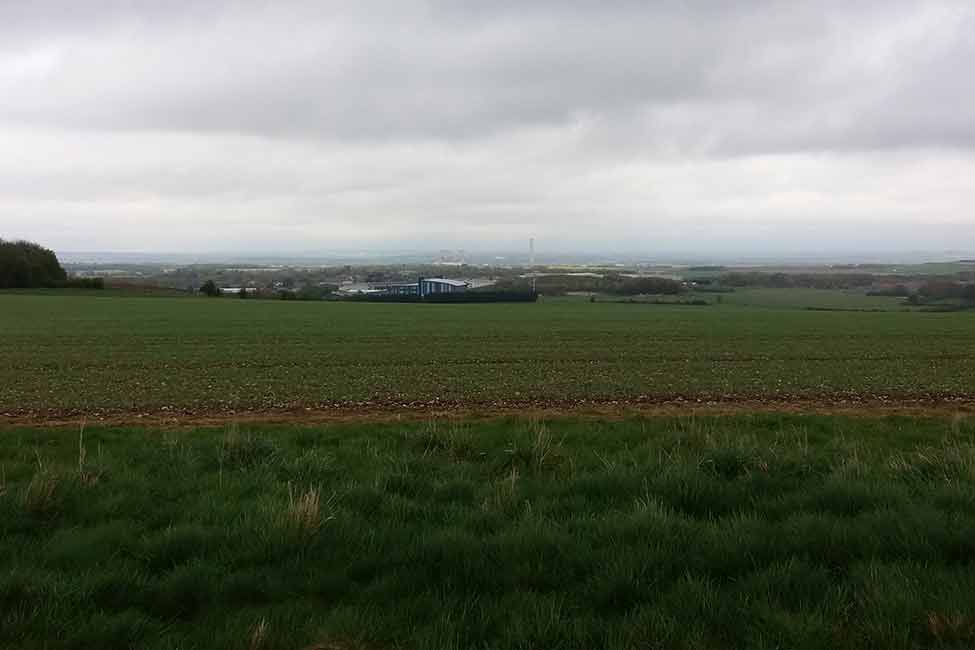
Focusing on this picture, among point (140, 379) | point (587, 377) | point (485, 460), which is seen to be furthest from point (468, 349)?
point (485, 460)

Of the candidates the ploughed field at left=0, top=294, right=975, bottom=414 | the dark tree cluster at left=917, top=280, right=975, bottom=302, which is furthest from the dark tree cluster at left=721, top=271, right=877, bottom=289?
the ploughed field at left=0, top=294, right=975, bottom=414

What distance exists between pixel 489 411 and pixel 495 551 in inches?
379

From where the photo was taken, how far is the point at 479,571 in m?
4.37

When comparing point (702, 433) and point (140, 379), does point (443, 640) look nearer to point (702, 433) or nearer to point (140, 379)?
point (702, 433)

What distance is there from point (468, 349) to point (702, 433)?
66.9ft

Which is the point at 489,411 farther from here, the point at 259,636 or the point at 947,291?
the point at 947,291

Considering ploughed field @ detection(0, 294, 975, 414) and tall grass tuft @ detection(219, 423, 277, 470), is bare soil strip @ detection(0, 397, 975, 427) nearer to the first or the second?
ploughed field @ detection(0, 294, 975, 414)

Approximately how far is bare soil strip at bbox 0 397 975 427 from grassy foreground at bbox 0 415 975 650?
18.8ft

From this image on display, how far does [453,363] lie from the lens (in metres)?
24.0

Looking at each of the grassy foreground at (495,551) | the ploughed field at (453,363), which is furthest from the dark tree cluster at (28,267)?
the grassy foreground at (495,551)

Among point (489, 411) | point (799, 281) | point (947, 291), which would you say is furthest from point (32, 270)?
point (799, 281)

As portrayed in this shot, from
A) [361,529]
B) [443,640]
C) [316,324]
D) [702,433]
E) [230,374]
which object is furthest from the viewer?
[316,324]

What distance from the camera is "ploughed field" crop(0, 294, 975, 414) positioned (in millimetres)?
16641

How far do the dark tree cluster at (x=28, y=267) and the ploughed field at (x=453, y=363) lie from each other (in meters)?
54.8
